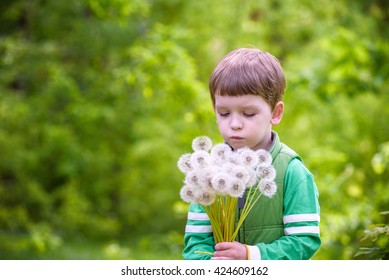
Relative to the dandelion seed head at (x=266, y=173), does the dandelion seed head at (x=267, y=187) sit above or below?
below

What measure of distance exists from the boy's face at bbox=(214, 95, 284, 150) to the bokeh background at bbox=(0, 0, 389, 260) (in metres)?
3.76

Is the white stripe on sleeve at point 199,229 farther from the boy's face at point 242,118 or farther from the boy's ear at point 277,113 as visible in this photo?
the boy's ear at point 277,113

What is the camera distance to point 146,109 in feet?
39.6

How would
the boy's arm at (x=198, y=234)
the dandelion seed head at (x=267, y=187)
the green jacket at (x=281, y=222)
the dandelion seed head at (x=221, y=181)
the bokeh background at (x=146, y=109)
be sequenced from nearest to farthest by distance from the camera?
1. the dandelion seed head at (x=221, y=181)
2. the dandelion seed head at (x=267, y=187)
3. the green jacket at (x=281, y=222)
4. the boy's arm at (x=198, y=234)
5. the bokeh background at (x=146, y=109)

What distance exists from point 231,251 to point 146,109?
1009 centimetres

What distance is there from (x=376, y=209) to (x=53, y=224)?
776 cm

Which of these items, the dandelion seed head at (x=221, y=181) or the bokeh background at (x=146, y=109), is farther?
the bokeh background at (x=146, y=109)

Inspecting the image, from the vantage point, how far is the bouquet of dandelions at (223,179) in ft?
6.48

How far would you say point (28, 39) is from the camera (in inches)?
418

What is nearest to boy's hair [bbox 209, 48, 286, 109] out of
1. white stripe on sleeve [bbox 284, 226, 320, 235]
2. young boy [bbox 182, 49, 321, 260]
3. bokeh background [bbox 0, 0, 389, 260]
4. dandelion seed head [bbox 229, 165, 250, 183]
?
young boy [bbox 182, 49, 321, 260]

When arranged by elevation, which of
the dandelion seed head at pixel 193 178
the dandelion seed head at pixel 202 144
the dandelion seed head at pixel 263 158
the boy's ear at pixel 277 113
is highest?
the boy's ear at pixel 277 113

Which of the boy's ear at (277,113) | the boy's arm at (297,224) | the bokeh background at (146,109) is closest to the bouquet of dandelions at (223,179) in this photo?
the boy's arm at (297,224)

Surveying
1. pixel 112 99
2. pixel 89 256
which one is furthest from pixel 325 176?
pixel 89 256

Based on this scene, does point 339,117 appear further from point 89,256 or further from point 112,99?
point 89,256
